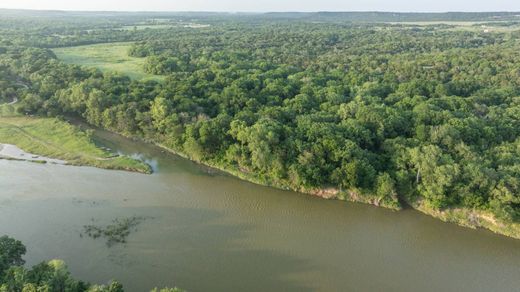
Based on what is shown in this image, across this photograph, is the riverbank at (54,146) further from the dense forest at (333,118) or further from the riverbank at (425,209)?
the riverbank at (425,209)

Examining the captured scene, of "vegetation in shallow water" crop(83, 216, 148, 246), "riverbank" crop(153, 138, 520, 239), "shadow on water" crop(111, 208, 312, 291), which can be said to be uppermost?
"riverbank" crop(153, 138, 520, 239)

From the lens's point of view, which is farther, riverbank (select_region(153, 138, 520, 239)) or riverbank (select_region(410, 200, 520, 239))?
riverbank (select_region(153, 138, 520, 239))

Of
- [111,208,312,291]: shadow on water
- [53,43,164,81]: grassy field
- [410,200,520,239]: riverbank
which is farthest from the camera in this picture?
[53,43,164,81]: grassy field

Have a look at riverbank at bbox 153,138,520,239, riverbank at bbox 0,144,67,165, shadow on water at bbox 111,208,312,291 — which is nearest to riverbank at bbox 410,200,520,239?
riverbank at bbox 153,138,520,239

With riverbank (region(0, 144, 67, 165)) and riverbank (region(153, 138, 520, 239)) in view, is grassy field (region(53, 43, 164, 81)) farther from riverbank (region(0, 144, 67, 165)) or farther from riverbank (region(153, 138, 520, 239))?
riverbank (region(153, 138, 520, 239))

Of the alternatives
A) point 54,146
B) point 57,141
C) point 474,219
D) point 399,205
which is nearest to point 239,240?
point 399,205

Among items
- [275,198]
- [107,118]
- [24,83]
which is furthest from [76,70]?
[275,198]

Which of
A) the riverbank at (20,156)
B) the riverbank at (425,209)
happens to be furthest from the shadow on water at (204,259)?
the riverbank at (20,156)
